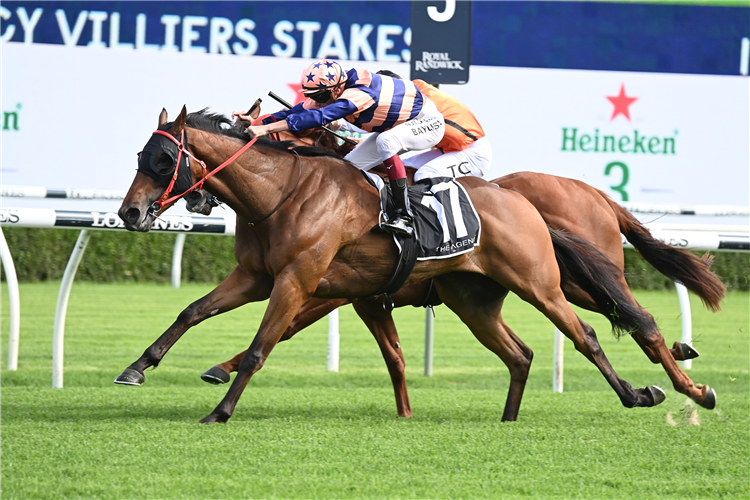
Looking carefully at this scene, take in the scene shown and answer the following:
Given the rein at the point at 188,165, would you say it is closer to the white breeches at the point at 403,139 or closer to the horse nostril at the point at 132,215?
the horse nostril at the point at 132,215

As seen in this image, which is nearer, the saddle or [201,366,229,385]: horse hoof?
the saddle

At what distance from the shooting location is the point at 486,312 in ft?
14.1

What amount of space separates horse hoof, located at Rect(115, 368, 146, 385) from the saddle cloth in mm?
1193

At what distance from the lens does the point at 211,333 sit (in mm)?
8000

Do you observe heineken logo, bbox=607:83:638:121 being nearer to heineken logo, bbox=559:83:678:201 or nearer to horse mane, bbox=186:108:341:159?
heineken logo, bbox=559:83:678:201

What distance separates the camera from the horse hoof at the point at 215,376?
159 inches

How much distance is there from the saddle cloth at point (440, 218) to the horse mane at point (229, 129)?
291 millimetres

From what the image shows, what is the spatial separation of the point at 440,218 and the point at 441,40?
6.58 feet

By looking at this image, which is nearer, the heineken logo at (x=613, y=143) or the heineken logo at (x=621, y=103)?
the heineken logo at (x=613, y=143)

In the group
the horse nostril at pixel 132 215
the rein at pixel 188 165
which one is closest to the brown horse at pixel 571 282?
the rein at pixel 188 165

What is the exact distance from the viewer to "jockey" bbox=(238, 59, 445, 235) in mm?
3799

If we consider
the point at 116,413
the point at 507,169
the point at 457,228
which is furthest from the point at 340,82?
the point at 507,169

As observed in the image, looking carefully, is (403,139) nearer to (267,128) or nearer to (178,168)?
(267,128)

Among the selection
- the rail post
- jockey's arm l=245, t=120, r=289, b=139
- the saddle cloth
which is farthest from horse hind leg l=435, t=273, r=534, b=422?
the rail post
